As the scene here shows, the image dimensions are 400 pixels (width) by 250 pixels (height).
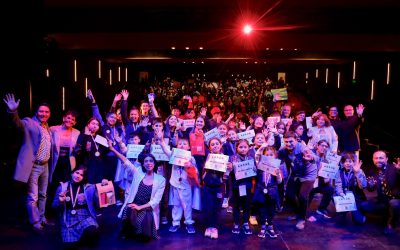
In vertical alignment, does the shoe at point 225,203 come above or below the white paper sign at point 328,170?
below

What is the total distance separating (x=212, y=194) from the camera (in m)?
5.38

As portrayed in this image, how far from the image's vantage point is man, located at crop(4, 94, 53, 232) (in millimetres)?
5344

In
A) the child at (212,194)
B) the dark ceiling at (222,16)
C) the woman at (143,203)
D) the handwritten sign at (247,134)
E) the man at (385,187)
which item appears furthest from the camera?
the dark ceiling at (222,16)

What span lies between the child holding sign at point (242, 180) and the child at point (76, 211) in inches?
77.4

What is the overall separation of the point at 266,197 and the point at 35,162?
336 cm

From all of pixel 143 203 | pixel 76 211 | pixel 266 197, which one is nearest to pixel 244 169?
pixel 266 197

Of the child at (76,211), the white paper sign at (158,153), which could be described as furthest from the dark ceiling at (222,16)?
the child at (76,211)

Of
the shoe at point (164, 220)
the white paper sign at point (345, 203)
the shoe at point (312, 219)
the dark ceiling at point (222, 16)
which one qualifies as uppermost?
the dark ceiling at point (222, 16)

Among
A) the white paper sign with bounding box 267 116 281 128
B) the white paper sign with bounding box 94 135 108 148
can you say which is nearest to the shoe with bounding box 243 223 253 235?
the white paper sign with bounding box 267 116 281 128

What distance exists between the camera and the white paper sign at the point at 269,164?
17.3 feet

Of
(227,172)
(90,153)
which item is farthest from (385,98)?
(90,153)

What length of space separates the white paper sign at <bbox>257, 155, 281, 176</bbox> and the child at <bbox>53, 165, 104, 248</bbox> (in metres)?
2.35

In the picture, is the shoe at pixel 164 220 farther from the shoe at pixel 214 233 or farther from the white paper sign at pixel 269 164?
the white paper sign at pixel 269 164

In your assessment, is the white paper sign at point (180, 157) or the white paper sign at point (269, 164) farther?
the white paper sign at point (180, 157)
